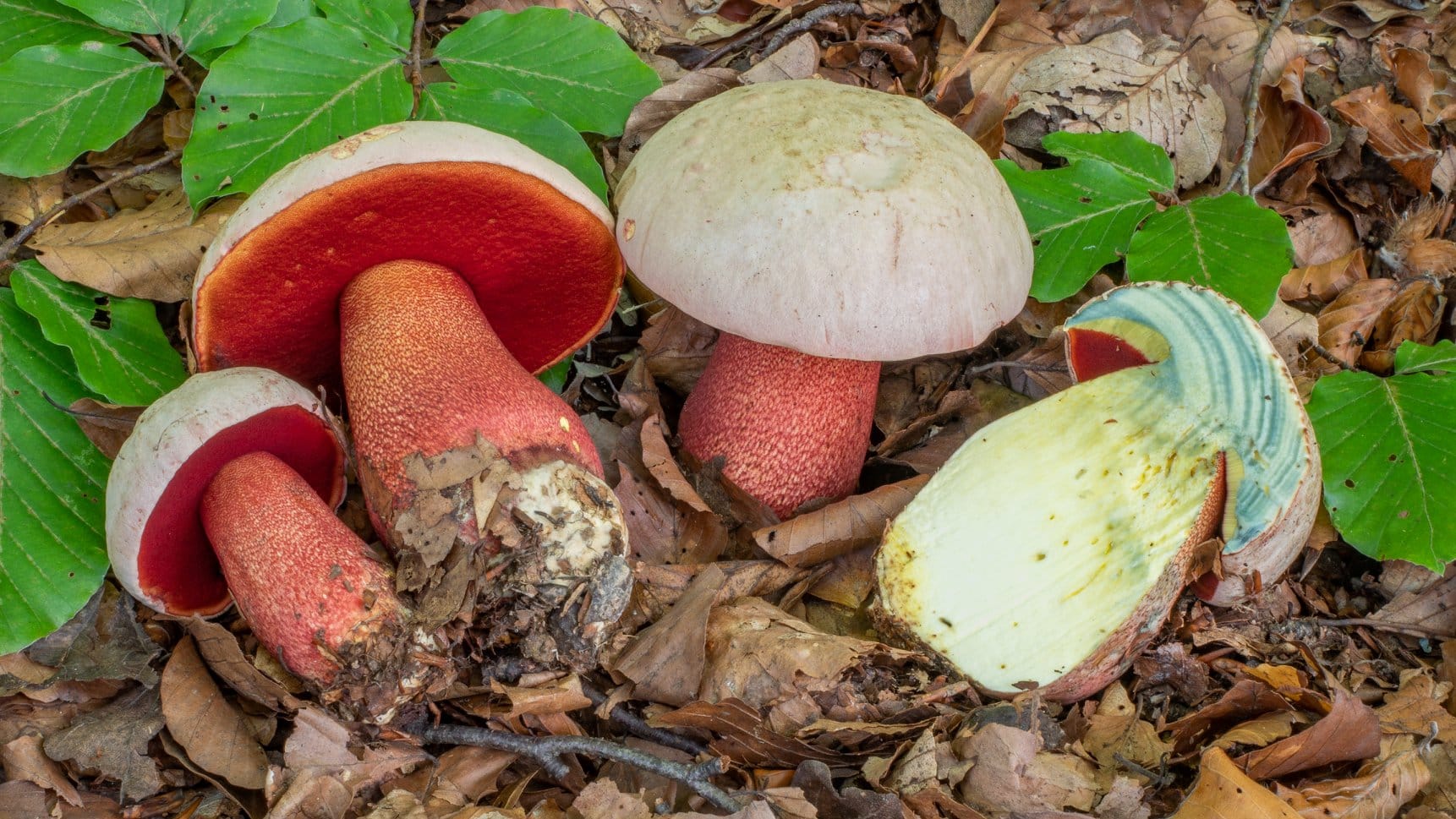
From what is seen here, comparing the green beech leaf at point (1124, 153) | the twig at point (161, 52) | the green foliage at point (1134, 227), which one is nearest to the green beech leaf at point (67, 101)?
the twig at point (161, 52)

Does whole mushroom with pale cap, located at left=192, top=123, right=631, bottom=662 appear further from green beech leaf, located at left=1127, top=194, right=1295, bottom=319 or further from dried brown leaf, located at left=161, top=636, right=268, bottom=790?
green beech leaf, located at left=1127, top=194, right=1295, bottom=319

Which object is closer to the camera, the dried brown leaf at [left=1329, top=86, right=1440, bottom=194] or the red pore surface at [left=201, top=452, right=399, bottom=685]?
the red pore surface at [left=201, top=452, right=399, bottom=685]

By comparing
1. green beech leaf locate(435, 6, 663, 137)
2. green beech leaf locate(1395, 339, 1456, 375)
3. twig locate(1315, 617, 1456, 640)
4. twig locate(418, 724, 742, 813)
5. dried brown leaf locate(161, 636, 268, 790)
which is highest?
green beech leaf locate(435, 6, 663, 137)

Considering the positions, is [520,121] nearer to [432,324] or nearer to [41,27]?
[432,324]

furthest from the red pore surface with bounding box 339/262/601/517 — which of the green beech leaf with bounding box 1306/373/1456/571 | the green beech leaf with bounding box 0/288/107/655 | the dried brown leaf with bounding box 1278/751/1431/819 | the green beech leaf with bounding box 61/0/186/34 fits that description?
the green beech leaf with bounding box 1306/373/1456/571

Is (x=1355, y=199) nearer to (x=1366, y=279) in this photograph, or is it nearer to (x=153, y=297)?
(x=1366, y=279)

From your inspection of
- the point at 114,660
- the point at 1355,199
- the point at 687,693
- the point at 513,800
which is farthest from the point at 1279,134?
the point at 114,660

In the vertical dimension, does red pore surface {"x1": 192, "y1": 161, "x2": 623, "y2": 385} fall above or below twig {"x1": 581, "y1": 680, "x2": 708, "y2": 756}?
above
